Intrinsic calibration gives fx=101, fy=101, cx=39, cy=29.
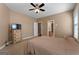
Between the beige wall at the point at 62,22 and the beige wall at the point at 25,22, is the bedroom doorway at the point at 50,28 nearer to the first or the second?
the beige wall at the point at 62,22

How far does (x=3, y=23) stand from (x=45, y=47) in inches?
33.7

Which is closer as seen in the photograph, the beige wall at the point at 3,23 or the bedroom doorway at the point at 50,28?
the beige wall at the point at 3,23

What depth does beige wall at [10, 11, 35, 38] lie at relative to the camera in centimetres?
182

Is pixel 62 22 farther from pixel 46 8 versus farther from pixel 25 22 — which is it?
pixel 25 22

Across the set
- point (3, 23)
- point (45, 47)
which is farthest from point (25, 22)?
point (45, 47)

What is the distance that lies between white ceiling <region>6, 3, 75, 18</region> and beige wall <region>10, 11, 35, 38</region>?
0.25ft

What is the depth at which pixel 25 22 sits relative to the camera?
192cm

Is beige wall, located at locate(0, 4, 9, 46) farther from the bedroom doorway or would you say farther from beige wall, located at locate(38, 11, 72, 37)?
the bedroom doorway

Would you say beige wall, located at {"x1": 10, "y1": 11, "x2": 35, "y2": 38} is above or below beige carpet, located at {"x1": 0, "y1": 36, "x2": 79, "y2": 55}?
above

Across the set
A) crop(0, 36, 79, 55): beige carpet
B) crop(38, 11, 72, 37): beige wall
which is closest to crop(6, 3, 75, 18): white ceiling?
crop(38, 11, 72, 37): beige wall

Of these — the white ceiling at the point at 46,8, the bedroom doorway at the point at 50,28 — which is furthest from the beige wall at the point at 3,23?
the bedroom doorway at the point at 50,28

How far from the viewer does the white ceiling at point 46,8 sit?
1.81 metres

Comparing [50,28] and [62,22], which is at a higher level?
[62,22]

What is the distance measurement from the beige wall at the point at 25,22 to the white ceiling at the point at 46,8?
3.0 inches
